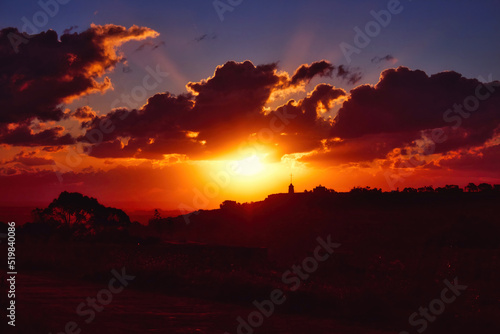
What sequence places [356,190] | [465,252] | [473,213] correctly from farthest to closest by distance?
1. [356,190]
2. [473,213]
3. [465,252]

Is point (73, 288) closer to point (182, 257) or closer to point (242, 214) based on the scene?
point (182, 257)

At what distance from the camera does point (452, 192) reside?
4591cm

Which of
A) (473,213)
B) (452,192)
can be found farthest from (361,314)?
(452,192)

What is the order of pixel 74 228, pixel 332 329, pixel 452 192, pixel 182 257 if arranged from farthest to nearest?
pixel 452 192, pixel 74 228, pixel 182 257, pixel 332 329

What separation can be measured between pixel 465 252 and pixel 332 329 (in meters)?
19.8

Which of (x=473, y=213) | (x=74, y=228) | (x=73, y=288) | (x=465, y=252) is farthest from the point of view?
(x=473, y=213)

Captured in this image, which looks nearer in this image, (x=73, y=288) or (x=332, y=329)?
(x=332, y=329)

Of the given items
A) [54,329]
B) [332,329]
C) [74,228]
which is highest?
[74,228]

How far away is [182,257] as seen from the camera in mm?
21828

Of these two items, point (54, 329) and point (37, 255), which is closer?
point (54, 329)

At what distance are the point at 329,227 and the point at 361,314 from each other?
94.5ft

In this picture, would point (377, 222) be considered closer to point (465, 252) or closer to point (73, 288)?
point (465, 252)

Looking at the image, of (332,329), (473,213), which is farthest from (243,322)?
(473,213)

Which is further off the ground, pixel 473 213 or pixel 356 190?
pixel 356 190
